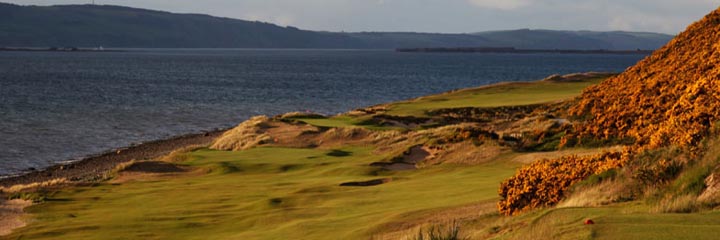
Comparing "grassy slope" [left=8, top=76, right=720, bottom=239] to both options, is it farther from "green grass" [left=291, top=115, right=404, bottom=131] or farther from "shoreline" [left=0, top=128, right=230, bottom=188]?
"green grass" [left=291, top=115, right=404, bottom=131]

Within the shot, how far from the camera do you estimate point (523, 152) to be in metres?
25.7

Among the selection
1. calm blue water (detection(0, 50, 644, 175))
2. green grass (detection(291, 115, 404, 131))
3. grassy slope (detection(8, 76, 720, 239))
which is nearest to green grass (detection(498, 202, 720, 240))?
grassy slope (detection(8, 76, 720, 239))

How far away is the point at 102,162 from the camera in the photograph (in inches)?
1689

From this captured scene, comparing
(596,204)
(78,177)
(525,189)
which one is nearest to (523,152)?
(525,189)

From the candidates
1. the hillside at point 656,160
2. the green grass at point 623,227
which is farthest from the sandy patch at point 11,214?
the green grass at point 623,227

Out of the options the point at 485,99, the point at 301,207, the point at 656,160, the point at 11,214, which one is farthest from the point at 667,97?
the point at 485,99

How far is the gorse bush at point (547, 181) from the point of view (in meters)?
14.7

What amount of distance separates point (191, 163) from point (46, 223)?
11.2m

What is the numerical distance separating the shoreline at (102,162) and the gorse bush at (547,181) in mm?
20862

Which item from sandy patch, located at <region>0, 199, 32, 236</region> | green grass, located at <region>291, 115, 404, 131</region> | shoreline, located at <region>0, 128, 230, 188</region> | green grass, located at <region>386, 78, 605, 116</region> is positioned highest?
sandy patch, located at <region>0, 199, 32, 236</region>

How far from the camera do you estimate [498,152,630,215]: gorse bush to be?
48.2 feet

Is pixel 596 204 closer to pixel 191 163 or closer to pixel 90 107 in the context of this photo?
pixel 191 163

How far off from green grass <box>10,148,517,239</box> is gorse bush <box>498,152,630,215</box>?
1.93 meters

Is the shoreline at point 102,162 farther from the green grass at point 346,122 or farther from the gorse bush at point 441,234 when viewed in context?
the gorse bush at point 441,234
